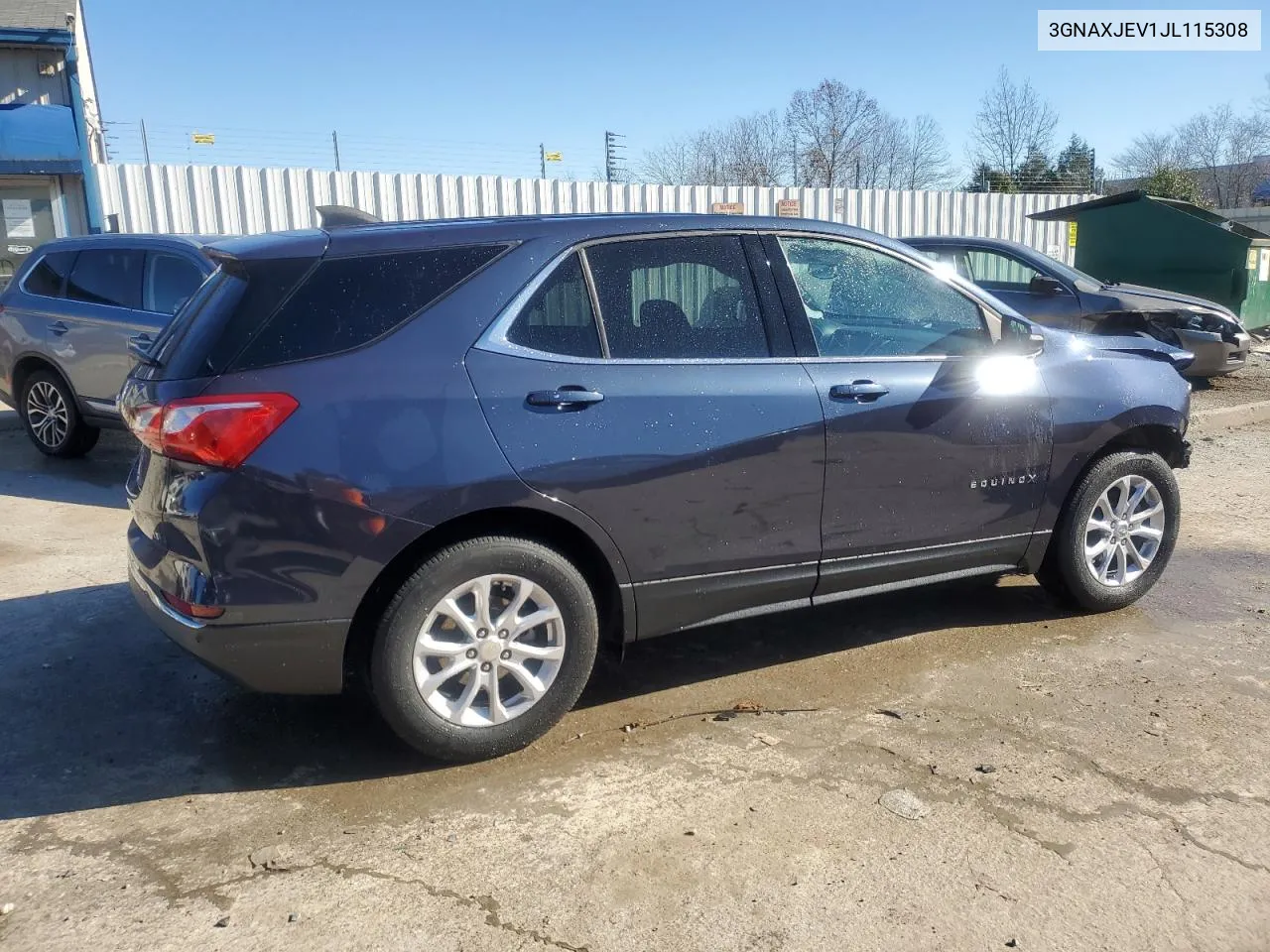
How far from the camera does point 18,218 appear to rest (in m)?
13.1

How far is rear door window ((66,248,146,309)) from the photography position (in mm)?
8039

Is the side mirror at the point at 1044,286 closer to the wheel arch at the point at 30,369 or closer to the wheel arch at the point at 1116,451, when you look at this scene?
the wheel arch at the point at 1116,451

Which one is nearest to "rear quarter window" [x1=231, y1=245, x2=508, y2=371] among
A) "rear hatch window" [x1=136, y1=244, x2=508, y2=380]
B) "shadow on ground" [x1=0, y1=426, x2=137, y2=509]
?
"rear hatch window" [x1=136, y1=244, x2=508, y2=380]

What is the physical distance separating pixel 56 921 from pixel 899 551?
121 inches

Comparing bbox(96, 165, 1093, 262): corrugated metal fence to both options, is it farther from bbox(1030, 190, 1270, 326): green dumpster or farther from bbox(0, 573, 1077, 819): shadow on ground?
bbox(0, 573, 1077, 819): shadow on ground

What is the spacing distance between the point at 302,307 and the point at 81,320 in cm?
584

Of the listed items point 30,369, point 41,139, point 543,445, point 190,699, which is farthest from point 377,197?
point 543,445

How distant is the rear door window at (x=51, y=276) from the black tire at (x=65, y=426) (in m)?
0.65

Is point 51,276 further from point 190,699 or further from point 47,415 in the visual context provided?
point 190,699

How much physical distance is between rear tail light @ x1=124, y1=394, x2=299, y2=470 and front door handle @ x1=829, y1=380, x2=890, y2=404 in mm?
1946

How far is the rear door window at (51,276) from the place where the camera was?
8.40 meters

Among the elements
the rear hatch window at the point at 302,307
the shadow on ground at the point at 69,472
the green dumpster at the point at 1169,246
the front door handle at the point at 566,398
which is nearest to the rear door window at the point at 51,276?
the shadow on ground at the point at 69,472

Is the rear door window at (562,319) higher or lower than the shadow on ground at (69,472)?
higher

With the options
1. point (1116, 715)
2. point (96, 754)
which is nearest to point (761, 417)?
point (1116, 715)
